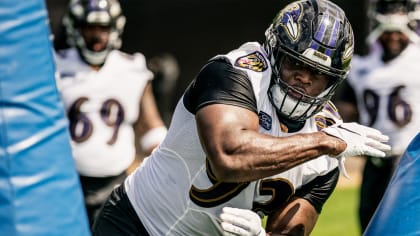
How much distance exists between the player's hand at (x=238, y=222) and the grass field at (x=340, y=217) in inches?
194

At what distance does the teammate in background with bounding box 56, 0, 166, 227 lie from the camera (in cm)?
629

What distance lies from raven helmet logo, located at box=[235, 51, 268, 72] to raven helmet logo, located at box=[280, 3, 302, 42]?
15 centimetres

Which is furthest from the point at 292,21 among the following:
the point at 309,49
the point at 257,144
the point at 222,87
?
the point at 257,144

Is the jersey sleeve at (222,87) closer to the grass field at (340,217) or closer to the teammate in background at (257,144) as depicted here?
the teammate in background at (257,144)

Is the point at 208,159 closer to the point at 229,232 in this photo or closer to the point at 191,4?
the point at 229,232

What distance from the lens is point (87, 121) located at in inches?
250

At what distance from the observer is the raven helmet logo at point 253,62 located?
355cm

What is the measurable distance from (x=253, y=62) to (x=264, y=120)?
227 mm

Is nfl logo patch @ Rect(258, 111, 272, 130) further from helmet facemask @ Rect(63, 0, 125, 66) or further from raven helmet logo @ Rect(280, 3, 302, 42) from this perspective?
helmet facemask @ Rect(63, 0, 125, 66)

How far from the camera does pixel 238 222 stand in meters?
3.44

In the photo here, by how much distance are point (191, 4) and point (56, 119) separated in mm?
11107

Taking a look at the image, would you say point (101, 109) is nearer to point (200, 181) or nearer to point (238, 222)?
point (200, 181)

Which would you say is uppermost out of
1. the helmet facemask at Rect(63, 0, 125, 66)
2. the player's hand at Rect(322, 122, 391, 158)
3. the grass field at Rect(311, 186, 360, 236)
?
the player's hand at Rect(322, 122, 391, 158)

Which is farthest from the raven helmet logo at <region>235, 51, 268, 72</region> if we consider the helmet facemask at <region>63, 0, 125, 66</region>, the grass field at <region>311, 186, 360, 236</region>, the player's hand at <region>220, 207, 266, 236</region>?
the grass field at <region>311, 186, 360, 236</region>
